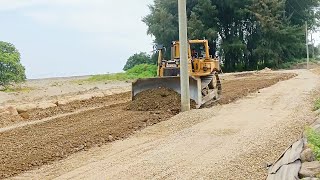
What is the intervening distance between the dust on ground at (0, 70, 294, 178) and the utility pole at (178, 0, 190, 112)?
23.2 inches

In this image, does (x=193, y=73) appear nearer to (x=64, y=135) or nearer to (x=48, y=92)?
(x=64, y=135)

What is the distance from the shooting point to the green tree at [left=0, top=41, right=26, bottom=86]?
28.1 m

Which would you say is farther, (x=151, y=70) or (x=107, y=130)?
(x=151, y=70)

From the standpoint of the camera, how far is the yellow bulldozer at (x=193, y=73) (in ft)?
50.5

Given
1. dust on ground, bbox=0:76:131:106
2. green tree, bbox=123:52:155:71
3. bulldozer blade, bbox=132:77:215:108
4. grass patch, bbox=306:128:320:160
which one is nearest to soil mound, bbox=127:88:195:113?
bulldozer blade, bbox=132:77:215:108

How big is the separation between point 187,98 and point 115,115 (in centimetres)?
211

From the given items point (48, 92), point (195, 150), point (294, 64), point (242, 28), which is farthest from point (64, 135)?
point (294, 64)

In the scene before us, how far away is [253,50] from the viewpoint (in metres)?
47.7

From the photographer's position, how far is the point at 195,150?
8617mm

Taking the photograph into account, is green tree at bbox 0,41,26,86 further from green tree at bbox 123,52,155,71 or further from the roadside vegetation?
green tree at bbox 123,52,155,71

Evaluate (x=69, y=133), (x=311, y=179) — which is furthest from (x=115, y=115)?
(x=311, y=179)

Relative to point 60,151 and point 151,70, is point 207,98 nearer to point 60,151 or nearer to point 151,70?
point 60,151

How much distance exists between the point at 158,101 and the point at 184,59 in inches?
68.8

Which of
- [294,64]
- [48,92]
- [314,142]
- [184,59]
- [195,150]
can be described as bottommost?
[195,150]
